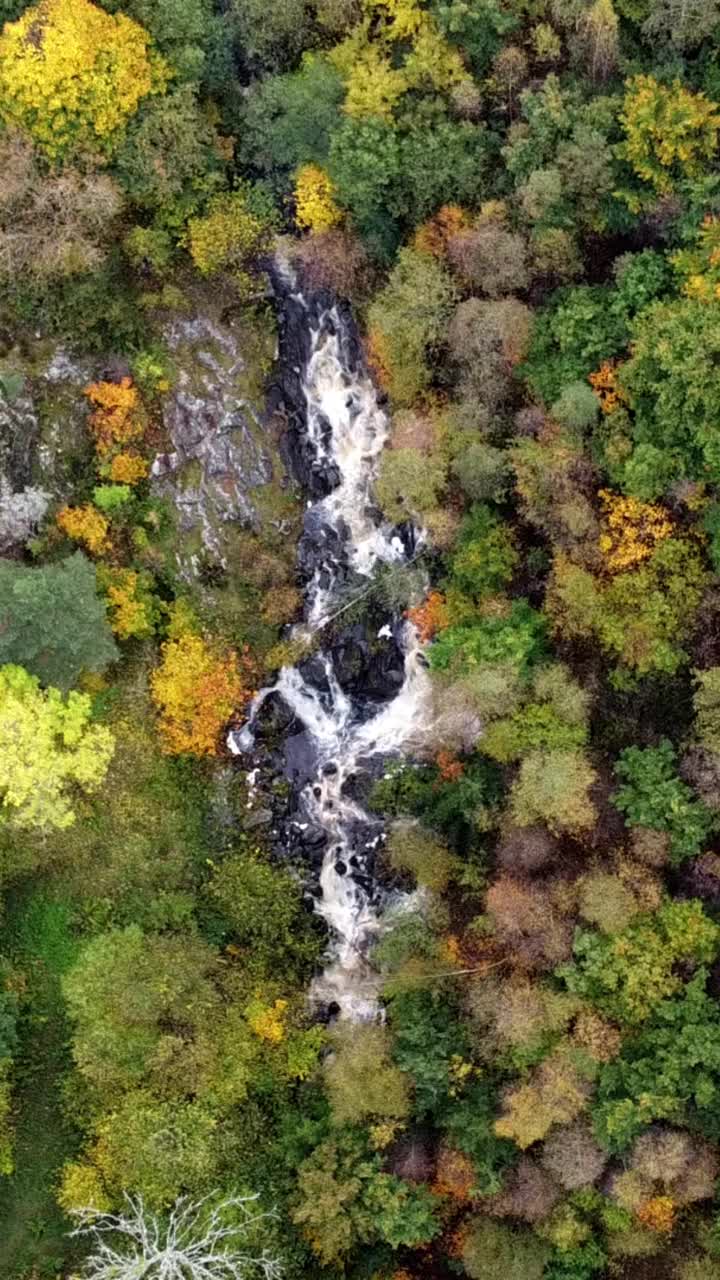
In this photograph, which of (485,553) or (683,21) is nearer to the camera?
(683,21)

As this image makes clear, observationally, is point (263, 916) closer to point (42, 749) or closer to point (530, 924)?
point (42, 749)

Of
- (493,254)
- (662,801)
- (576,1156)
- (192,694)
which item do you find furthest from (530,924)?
(493,254)

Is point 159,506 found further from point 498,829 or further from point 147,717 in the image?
point 498,829

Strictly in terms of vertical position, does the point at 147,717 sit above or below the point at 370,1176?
above

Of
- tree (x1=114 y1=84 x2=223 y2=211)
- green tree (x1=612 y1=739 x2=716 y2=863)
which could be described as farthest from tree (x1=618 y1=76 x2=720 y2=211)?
green tree (x1=612 y1=739 x2=716 y2=863)

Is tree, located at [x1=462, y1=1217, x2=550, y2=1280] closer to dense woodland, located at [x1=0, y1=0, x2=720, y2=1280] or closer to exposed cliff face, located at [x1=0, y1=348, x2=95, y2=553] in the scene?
dense woodland, located at [x1=0, y1=0, x2=720, y2=1280]

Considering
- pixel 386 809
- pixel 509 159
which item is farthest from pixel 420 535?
pixel 509 159

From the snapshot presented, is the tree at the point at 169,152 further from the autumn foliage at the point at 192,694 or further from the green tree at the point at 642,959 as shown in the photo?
the green tree at the point at 642,959
